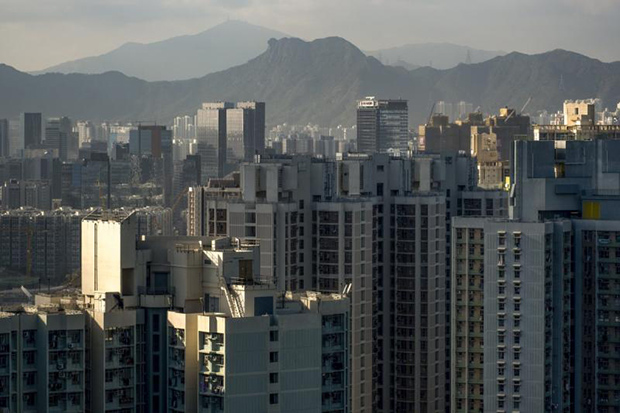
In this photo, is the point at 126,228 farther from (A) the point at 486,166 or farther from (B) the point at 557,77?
(B) the point at 557,77

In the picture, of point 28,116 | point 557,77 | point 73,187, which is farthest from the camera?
point 557,77

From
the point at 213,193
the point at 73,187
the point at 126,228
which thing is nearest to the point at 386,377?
the point at 213,193

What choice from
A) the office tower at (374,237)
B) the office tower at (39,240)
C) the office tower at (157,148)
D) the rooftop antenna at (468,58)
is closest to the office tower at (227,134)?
the office tower at (157,148)

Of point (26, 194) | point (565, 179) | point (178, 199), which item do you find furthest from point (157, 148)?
point (565, 179)

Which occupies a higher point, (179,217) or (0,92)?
(0,92)

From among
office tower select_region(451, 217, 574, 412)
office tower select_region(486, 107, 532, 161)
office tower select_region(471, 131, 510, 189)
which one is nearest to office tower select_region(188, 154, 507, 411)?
office tower select_region(451, 217, 574, 412)

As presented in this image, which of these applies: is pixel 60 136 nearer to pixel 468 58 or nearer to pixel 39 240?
pixel 468 58
